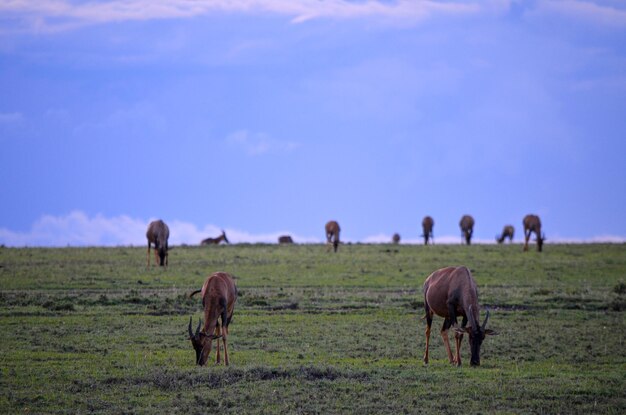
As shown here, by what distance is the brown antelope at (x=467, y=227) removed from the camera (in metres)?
66.8

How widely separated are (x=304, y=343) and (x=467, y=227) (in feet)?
157

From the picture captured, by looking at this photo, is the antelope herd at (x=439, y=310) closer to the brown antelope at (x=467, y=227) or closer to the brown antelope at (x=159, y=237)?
the brown antelope at (x=159, y=237)

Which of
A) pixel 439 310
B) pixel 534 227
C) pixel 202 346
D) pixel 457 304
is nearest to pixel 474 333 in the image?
pixel 457 304

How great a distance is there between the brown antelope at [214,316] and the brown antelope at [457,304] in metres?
4.27

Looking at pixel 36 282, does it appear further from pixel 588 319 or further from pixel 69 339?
pixel 588 319

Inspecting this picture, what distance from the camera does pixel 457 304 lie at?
17859mm

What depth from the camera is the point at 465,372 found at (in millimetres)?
16375

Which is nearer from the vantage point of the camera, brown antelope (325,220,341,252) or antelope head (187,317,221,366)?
antelope head (187,317,221,366)

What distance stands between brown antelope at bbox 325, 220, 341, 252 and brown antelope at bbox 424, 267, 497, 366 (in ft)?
116

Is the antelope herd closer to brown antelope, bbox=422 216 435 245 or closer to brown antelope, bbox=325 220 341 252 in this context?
brown antelope, bbox=325 220 341 252

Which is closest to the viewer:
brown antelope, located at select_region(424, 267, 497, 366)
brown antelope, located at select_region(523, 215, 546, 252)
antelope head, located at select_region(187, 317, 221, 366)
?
brown antelope, located at select_region(424, 267, 497, 366)

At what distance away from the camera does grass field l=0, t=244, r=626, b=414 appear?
1425 cm

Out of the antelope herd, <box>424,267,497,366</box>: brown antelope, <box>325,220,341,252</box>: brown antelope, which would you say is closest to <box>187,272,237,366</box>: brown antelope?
the antelope herd

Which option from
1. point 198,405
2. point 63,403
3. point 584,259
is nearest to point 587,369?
point 198,405
